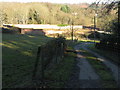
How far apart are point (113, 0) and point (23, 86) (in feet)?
42.8

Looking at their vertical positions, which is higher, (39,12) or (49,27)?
(39,12)

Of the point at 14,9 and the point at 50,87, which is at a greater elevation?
the point at 14,9

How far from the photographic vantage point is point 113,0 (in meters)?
15.7

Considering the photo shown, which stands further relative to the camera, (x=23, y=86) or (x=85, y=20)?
(x=85, y=20)

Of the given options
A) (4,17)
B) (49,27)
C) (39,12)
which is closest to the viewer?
(4,17)

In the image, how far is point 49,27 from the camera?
84.2m

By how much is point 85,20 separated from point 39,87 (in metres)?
94.9

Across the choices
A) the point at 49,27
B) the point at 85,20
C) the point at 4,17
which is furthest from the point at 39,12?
the point at 85,20

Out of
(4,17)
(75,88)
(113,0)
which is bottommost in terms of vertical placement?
(75,88)

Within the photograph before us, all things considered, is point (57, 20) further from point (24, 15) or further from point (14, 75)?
point (14, 75)

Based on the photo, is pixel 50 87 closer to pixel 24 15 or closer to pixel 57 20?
pixel 24 15

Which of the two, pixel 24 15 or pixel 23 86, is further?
pixel 24 15

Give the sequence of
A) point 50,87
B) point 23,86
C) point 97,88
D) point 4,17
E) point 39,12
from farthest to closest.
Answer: point 39,12 < point 4,17 < point 97,88 < point 50,87 < point 23,86

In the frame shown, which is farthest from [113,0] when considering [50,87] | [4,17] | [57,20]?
[57,20]
